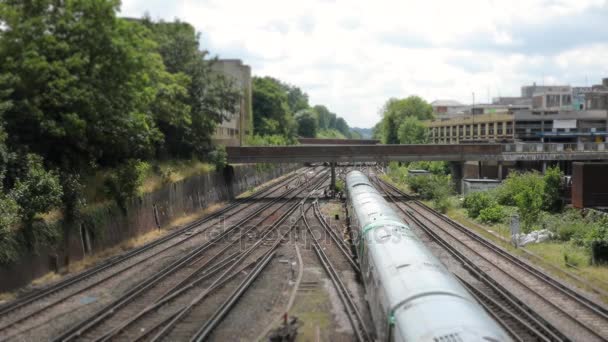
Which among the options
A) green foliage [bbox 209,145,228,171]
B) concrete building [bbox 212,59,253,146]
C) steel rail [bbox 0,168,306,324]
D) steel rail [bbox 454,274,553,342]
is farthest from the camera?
concrete building [bbox 212,59,253,146]

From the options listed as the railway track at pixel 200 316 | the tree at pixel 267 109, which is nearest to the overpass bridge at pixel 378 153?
the railway track at pixel 200 316

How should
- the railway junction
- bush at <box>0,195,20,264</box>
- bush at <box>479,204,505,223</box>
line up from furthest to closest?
bush at <box>479,204,505,223</box> < bush at <box>0,195,20,264</box> < the railway junction

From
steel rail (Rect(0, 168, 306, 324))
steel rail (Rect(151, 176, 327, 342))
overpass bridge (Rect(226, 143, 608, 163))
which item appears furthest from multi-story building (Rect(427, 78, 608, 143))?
steel rail (Rect(151, 176, 327, 342))

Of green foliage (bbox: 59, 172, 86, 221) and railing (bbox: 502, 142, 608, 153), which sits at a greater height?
railing (bbox: 502, 142, 608, 153)

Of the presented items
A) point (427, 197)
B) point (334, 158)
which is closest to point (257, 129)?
point (334, 158)

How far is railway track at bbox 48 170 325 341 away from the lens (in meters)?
13.2

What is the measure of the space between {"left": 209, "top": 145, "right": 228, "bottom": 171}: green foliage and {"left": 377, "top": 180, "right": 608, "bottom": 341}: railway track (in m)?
22.4

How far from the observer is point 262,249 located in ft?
76.3

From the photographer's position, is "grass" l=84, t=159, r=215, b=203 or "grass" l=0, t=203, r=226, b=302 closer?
"grass" l=0, t=203, r=226, b=302

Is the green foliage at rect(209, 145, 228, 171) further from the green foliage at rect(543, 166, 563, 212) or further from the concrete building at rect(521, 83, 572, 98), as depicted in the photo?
the concrete building at rect(521, 83, 572, 98)

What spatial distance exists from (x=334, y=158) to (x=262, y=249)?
22.7 meters

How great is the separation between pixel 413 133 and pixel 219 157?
62676 millimetres

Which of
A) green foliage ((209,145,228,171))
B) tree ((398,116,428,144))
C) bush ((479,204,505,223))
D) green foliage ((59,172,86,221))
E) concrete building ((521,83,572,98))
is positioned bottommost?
bush ((479,204,505,223))

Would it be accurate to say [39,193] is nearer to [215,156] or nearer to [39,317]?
[39,317]
